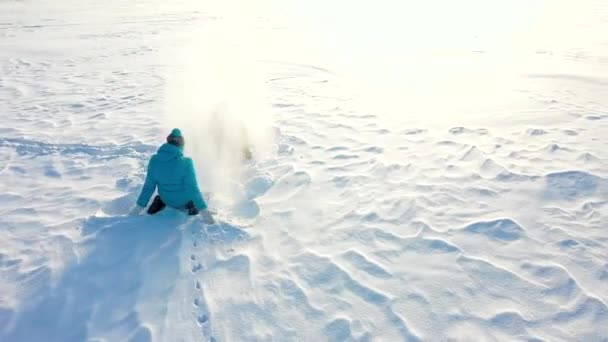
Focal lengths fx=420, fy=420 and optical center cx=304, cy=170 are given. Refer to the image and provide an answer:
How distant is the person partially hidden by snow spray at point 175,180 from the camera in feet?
14.5

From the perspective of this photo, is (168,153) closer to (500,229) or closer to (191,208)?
(191,208)

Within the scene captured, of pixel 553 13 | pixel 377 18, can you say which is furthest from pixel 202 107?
pixel 553 13

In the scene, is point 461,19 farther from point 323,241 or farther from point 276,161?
point 323,241

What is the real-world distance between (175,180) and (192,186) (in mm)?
187

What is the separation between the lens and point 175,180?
446cm

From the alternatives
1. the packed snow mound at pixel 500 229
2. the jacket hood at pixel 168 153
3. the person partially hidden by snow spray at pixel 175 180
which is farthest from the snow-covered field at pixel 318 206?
the jacket hood at pixel 168 153

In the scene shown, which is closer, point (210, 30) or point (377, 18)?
point (210, 30)

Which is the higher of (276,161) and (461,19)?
(461,19)

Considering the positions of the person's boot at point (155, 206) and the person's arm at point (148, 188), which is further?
the person's boot at point (155, 206)

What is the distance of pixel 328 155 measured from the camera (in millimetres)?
6242

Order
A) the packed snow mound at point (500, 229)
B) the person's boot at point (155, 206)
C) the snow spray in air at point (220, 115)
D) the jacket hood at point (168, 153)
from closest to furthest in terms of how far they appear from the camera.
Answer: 1. the packed snow mound at point (500, 229)
2. the jacket hood at point (168, 153)
3. the person's boot at point (155, 206)
4. the snow spray in air at point (220, 115)

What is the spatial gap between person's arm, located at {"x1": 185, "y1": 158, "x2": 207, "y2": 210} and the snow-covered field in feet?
0.81

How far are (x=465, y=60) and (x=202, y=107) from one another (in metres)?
8.01

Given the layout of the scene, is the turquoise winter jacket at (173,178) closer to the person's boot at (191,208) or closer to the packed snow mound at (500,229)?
the person's boot at (191,208)
